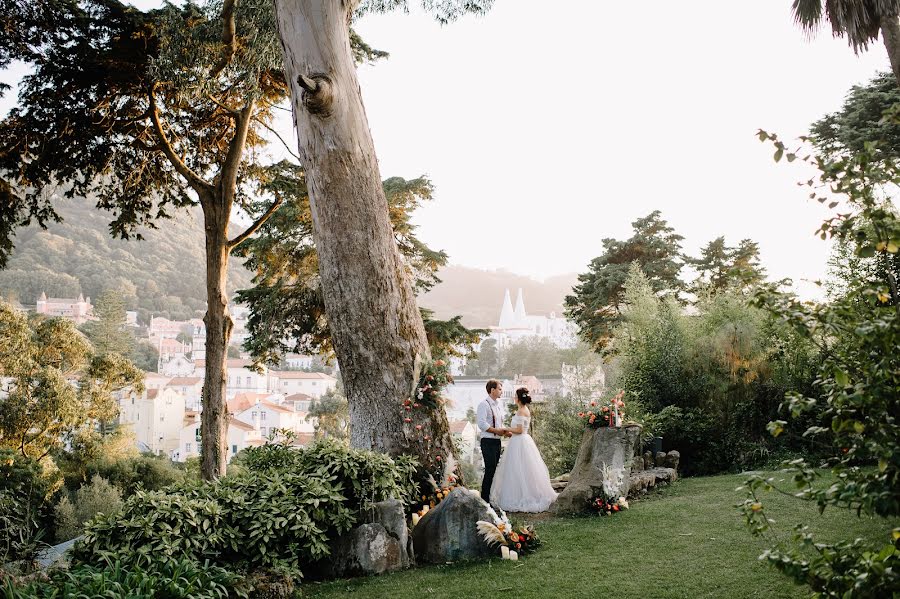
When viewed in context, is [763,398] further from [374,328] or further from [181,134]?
[181,134]

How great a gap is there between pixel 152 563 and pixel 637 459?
25.2 ft

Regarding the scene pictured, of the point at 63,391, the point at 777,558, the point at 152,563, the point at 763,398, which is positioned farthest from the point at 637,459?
the point at 63,391

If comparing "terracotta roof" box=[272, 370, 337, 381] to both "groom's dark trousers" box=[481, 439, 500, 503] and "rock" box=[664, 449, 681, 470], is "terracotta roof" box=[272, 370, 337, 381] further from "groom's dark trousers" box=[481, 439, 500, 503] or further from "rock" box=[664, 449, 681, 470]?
"groom's dark trousers" box=[481, 439, 500, 503]

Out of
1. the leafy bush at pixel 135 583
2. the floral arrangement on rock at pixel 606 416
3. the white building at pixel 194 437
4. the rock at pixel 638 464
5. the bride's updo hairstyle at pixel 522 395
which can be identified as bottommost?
the white building at pixel 194 437

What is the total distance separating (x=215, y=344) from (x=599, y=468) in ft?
23.1

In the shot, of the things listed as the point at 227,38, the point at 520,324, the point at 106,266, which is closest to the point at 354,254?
the point at 227,38

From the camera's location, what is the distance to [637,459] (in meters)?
10.0

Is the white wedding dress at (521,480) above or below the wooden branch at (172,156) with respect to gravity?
below

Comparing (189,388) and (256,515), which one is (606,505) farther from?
(189,388)

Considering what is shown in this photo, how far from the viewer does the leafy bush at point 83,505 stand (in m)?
17.7

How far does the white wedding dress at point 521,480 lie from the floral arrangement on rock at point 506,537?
7.29 ft

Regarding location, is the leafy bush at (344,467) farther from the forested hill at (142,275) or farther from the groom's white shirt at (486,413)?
the forested hill at (142,275)

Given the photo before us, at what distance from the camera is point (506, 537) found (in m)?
5.71

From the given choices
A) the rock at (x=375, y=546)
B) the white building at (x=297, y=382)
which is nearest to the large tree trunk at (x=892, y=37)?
the rock at (x=375, y=546)
